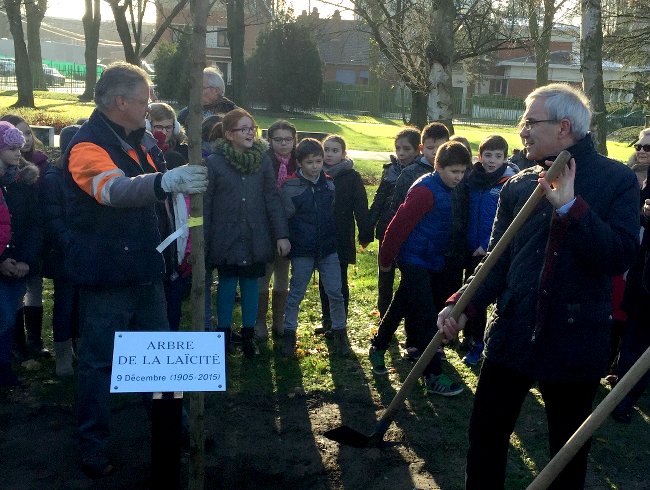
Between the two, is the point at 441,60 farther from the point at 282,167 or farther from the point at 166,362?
the point at 166,362

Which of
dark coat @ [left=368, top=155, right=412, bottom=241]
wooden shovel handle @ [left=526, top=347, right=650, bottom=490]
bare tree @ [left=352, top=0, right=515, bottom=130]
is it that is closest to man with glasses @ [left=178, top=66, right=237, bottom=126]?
dark coat @ [left=368, top=155, right=412, bottom=241]

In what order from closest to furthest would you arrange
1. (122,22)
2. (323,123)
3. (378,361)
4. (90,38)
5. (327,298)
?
(378,361) → (327,298) → (122,22) → (323,123) → (90,38)

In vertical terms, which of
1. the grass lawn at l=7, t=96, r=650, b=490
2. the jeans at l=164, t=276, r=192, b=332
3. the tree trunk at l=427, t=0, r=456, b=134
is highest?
the tree trunk at l=427, t=0, r=456, b=134

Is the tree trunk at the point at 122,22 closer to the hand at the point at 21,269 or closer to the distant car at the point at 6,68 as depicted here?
the hand at the point at 21,269

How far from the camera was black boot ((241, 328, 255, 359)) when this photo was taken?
629cm

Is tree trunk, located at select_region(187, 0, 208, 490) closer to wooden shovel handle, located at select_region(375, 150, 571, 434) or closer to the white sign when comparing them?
the white sign

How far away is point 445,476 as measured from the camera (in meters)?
4.45

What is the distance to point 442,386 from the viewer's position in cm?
564

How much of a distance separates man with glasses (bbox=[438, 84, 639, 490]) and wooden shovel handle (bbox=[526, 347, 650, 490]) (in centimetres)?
39

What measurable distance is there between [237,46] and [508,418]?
26201 mm

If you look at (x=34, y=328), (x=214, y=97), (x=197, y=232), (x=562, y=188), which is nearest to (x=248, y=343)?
(x=34, y=328)

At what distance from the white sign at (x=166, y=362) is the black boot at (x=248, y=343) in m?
2.71

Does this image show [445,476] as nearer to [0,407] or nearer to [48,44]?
[0,407]

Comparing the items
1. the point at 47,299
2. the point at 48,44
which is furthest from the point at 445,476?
the point at 48,44
